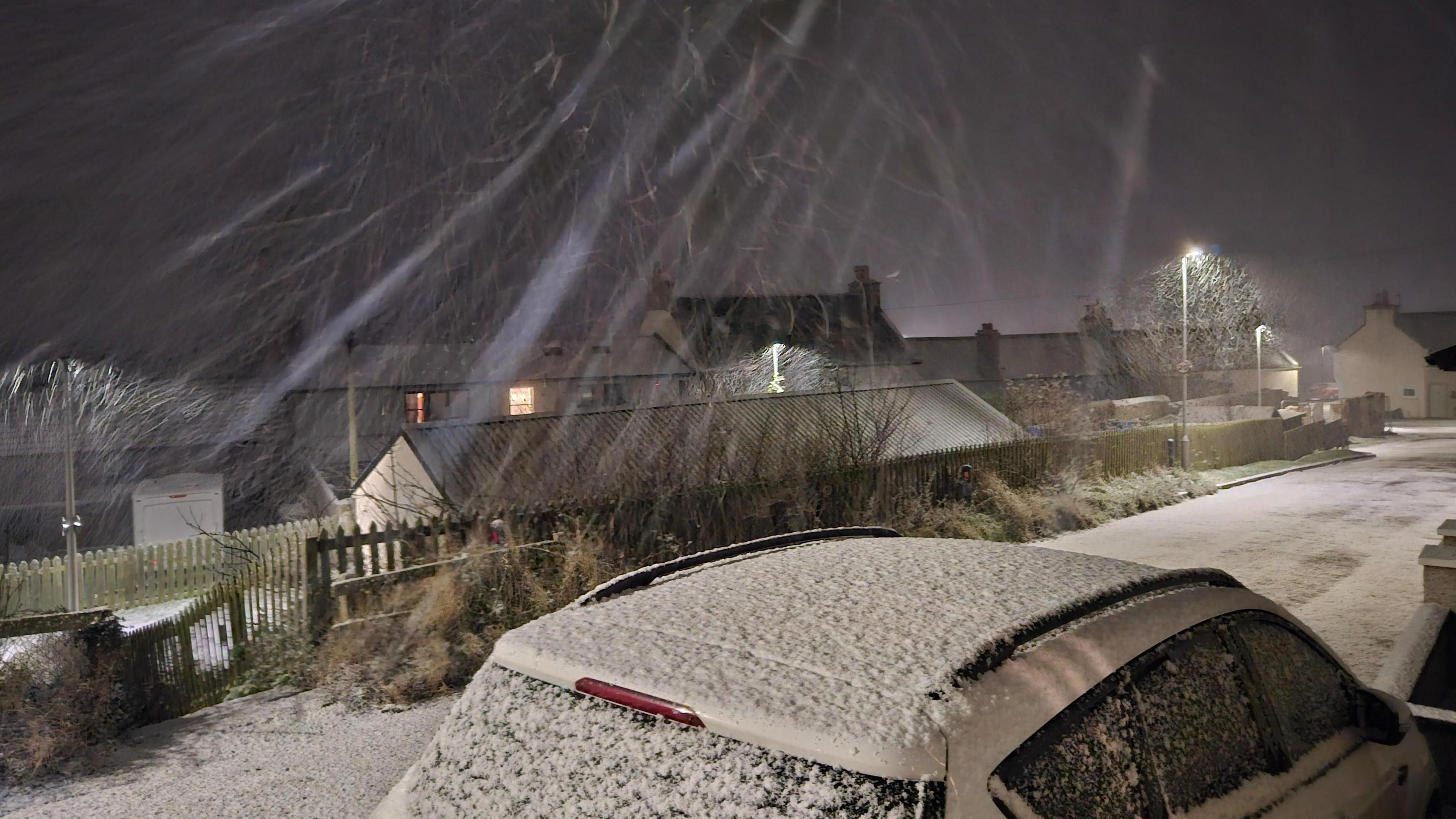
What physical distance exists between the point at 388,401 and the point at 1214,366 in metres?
48.9

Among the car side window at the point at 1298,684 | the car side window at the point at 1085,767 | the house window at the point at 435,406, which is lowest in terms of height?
the car side window at the point at 1298,684

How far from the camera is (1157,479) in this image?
2188 centimetres

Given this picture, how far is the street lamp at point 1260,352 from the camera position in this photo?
44.3 m

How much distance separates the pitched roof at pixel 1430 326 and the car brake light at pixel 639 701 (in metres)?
85.2

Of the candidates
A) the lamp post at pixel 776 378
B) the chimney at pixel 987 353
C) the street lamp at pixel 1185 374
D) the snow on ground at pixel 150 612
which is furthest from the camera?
the chimney at pixel 987 353

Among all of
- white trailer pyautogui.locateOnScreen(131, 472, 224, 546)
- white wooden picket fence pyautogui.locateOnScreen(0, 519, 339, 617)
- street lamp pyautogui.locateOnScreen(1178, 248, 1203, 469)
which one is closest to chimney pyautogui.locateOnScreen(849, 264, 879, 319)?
street lamp pyautogui.locateOnScreen(1178, 248, 1203, 469)

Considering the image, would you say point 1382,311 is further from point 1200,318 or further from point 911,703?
point 911,703

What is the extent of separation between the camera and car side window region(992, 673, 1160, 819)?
1857mm

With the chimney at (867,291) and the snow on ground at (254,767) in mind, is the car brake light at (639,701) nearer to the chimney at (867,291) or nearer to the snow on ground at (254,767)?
the snow on ground at (254,767)

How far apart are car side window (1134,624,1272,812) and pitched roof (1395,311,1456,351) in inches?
3293

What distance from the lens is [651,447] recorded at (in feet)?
42.9

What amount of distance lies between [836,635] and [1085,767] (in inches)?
24.3

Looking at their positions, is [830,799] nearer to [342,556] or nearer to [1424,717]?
[1424,717]

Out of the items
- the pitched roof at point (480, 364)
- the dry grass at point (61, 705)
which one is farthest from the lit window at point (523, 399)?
the dry grass at point (61, 705)
